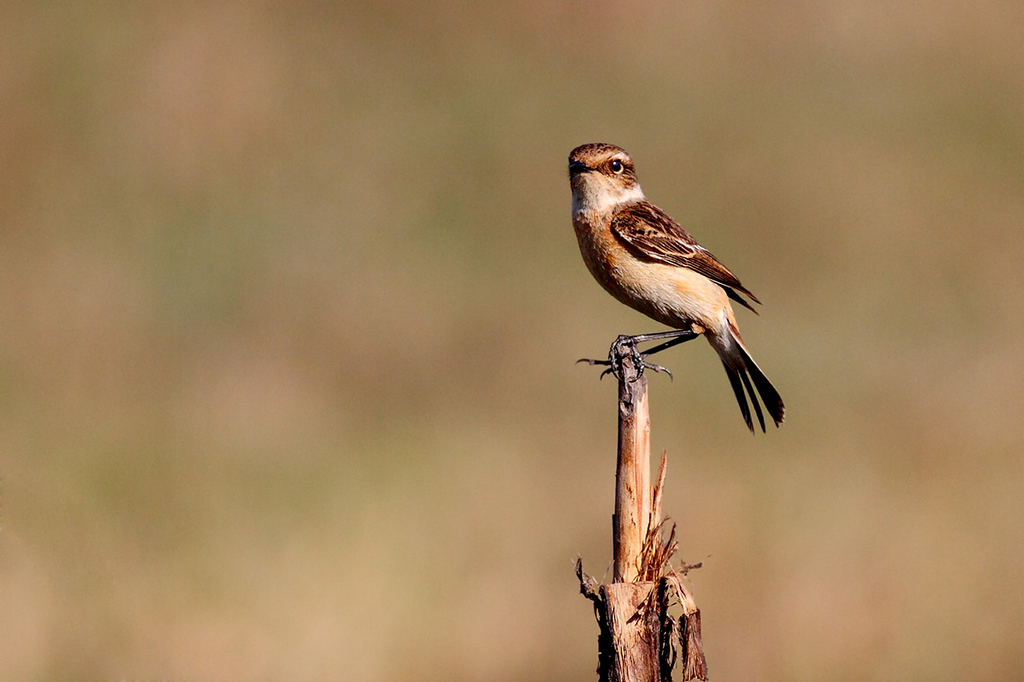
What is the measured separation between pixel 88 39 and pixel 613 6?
959cm

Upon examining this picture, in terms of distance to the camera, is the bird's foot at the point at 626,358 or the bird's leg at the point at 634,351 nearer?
the bird's foot at the point at 626,358

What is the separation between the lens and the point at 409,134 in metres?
18.2

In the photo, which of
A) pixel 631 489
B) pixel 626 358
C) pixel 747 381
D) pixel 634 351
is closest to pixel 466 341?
pixel 747 381

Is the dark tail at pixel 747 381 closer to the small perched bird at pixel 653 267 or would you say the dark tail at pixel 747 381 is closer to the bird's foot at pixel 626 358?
the small perched bird at pixel 653 267

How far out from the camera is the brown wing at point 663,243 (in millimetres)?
6875

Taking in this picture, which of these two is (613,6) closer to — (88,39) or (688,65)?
(688,65)

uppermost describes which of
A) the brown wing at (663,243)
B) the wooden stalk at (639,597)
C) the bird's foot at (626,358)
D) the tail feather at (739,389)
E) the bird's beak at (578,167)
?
the bird's beak at (578,167)

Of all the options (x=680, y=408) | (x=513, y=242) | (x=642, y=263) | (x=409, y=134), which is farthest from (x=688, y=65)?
(x=642, y=263)

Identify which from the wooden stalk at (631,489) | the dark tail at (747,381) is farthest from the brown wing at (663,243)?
the wooden stalk at (631,489)

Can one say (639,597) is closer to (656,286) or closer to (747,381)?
(656,286)

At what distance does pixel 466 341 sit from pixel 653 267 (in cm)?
590

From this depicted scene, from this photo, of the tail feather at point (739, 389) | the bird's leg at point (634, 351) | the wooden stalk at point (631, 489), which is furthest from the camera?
the tail feather at point (739, 389)

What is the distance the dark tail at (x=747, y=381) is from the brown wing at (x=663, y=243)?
30cm

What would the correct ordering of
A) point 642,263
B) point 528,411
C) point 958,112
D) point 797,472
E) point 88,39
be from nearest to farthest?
point 642,263, point 797,472, point 528,411, point 88,39, point 958,112
